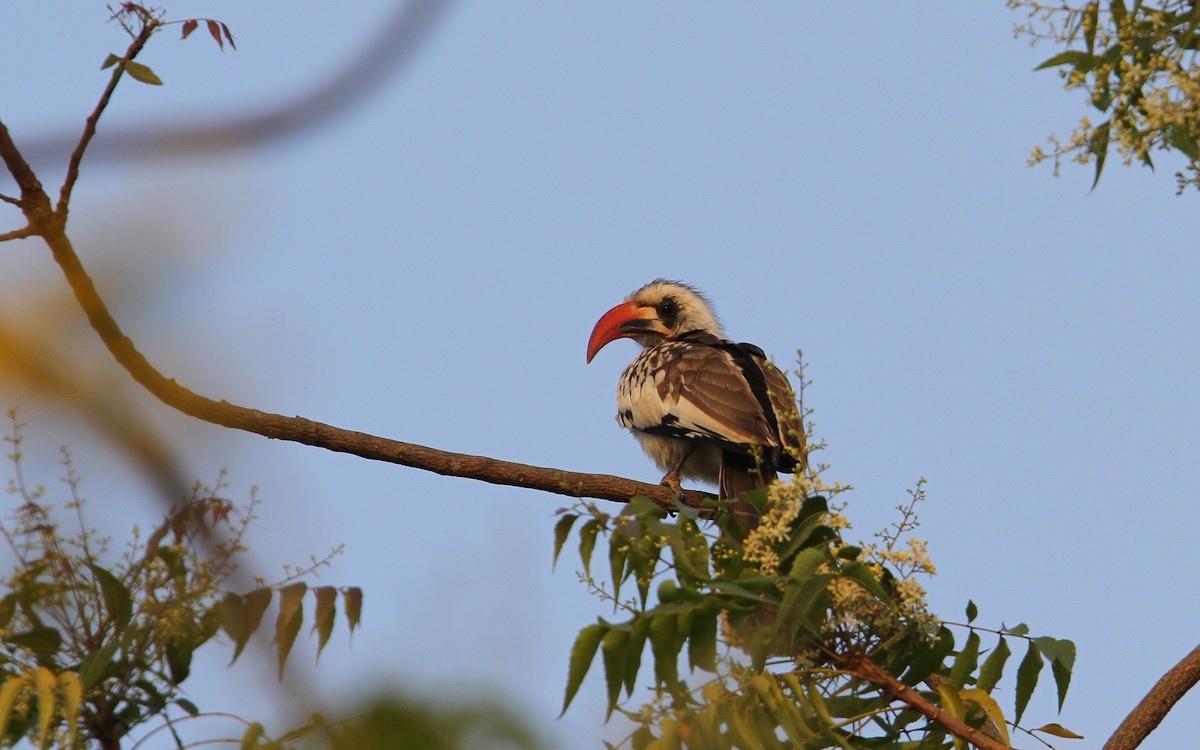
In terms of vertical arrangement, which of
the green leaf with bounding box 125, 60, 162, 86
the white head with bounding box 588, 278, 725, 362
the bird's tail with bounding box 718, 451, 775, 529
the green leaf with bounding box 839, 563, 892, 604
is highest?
the white head with bounding box 588, 278, 725, 362

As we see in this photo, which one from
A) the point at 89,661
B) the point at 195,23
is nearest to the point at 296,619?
the point at 89,661

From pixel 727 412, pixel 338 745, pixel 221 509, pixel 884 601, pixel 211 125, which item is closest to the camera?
pixel 338 745

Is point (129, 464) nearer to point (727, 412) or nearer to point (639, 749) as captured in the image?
point (639, 749)

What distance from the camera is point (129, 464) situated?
1.04m

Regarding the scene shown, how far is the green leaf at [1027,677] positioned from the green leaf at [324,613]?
159 centimetres

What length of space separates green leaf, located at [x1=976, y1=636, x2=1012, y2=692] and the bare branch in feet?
0.90

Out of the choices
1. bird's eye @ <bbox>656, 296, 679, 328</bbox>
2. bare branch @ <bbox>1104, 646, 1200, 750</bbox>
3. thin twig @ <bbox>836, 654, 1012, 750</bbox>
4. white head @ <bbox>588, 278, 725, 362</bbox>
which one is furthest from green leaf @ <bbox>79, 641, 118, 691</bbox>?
bird's eye @ <bbox>656, 296, 679, 328</bbox>

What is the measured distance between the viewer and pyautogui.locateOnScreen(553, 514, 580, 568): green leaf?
2.76 metres

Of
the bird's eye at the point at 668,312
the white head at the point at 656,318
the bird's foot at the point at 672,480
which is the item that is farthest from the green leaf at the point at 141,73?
the bird's eye at the point at 668,312

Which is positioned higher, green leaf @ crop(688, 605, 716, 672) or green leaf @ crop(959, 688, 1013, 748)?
green leaf @ crop(688, 605, 716, 672)

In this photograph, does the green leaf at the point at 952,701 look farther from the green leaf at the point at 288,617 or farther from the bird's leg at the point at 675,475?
the bird's leg at the point at 675,475

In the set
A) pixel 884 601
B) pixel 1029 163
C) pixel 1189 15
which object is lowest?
pixel 884 601

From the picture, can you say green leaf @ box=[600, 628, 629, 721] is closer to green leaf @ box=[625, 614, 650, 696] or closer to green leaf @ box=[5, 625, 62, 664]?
green leaf @ box=[625, 614, 650, 696]

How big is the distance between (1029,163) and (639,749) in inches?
55.2
